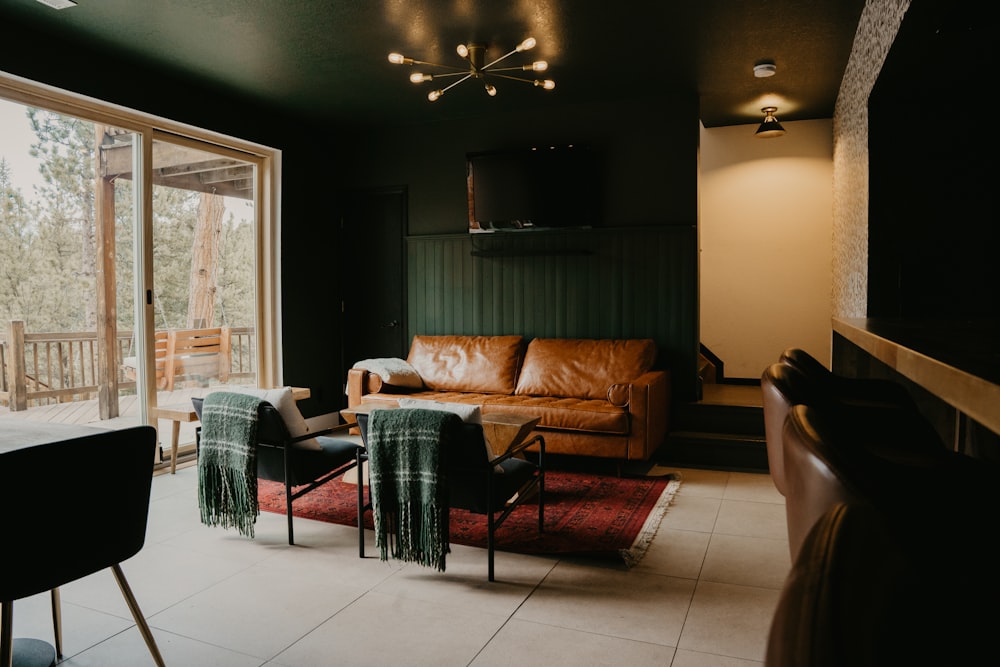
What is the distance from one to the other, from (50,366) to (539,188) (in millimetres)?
3717

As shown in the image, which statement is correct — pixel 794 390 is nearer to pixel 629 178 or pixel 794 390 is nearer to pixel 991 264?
pixel 991 264

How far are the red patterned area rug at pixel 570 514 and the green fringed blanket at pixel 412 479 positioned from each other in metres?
0.55

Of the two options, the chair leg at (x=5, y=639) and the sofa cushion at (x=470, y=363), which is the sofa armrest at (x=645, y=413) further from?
the chair leg at (x=5, y=639)

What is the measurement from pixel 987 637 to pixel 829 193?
6.46 meters

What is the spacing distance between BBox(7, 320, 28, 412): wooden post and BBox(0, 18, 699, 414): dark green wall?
5.54ft

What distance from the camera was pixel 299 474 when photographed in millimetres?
3266

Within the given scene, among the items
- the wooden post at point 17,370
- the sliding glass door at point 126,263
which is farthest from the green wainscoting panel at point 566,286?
the wooden post at point 17,370

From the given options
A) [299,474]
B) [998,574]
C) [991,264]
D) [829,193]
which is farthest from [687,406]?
[998,574]

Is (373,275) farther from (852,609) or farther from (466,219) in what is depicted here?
(852,609)

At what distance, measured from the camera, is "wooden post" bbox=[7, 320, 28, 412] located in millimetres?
3828

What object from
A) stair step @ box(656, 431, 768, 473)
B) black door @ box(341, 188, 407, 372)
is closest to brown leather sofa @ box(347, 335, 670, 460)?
stair step @ box(656, 431, 768, 473)

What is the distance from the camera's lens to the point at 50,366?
13.2 ft

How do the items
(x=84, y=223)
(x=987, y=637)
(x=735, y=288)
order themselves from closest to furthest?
(x=987, y=637) < (x=84, y=223) < (x=735, y=288)

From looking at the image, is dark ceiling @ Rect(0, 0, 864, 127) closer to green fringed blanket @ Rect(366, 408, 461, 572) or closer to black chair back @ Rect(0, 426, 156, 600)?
green fringed blanket @ Rect(366, 408, 461, 572)
